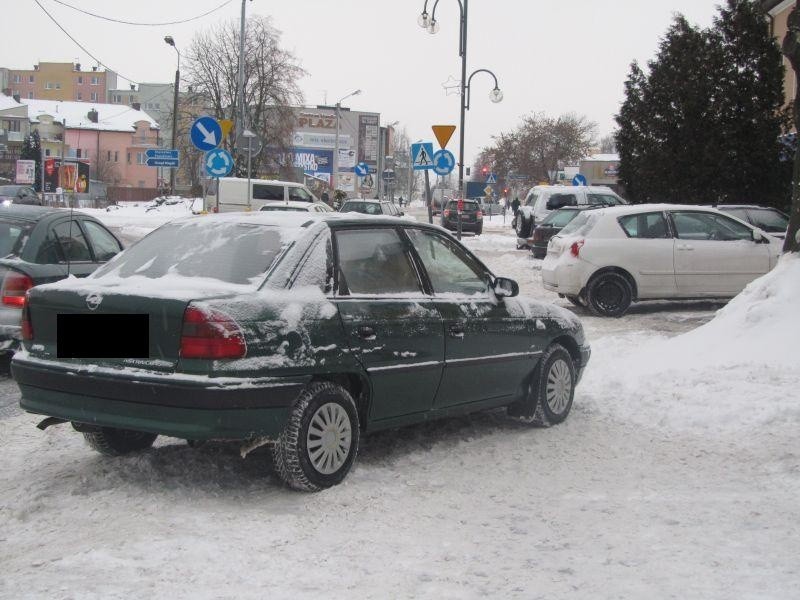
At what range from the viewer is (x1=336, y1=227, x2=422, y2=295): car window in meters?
5.54

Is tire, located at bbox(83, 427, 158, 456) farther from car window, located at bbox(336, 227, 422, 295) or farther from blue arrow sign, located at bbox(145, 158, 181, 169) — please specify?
blue arrow sign, located at bbox(145, 158, 181, 169)

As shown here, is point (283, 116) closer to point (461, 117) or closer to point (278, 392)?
point (461, 117)

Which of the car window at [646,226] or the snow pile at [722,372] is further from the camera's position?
the car window at [646,226]

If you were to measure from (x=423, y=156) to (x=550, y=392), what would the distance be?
1494cm

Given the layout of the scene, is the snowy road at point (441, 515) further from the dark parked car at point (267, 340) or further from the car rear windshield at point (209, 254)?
the car rear windshield at point (209, 254)

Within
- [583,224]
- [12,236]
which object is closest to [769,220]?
[583,224]

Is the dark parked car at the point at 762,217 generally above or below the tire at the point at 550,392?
above

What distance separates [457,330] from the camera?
6.12 meters

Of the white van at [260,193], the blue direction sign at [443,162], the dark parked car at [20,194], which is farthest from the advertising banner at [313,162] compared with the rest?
the blue direction sign at [443,162]

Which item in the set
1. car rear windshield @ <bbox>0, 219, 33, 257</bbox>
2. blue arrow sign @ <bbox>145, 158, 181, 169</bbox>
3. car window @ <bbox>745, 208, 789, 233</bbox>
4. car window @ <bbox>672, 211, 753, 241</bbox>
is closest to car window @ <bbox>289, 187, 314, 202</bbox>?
blue arrow sign @ <bbox>145, 158, 181, 169</bbox>

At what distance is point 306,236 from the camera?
5.39 metres

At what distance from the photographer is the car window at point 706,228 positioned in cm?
1437

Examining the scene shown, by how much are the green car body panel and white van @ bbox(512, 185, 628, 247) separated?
22.6m

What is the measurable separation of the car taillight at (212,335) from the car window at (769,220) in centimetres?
1524
